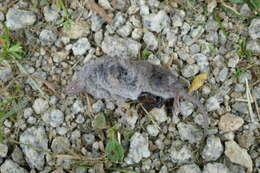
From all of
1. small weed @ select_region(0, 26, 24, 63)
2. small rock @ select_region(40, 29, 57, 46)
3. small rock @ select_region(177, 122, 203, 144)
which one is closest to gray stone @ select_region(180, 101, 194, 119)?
small rock @ select_region(177, 122, 203, 144)

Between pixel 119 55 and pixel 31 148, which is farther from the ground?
pixel 119 55

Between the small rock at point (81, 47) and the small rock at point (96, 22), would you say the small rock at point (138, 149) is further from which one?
the small rock at point (96, 22)

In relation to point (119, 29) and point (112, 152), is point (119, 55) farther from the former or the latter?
point (112, 152)

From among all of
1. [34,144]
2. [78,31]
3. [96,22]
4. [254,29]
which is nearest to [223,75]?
[254,29]

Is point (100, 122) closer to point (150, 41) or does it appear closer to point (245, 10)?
point (150, 41)

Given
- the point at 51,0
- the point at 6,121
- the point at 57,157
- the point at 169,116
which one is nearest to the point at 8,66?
the point at 6,121

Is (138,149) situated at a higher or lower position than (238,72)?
lower

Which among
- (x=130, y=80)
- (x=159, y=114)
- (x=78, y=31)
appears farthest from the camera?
(x=78, y=31)

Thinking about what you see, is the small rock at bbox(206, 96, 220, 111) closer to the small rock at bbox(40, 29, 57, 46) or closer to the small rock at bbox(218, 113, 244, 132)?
the small rock at bbox(218, 113, 244, 132)
